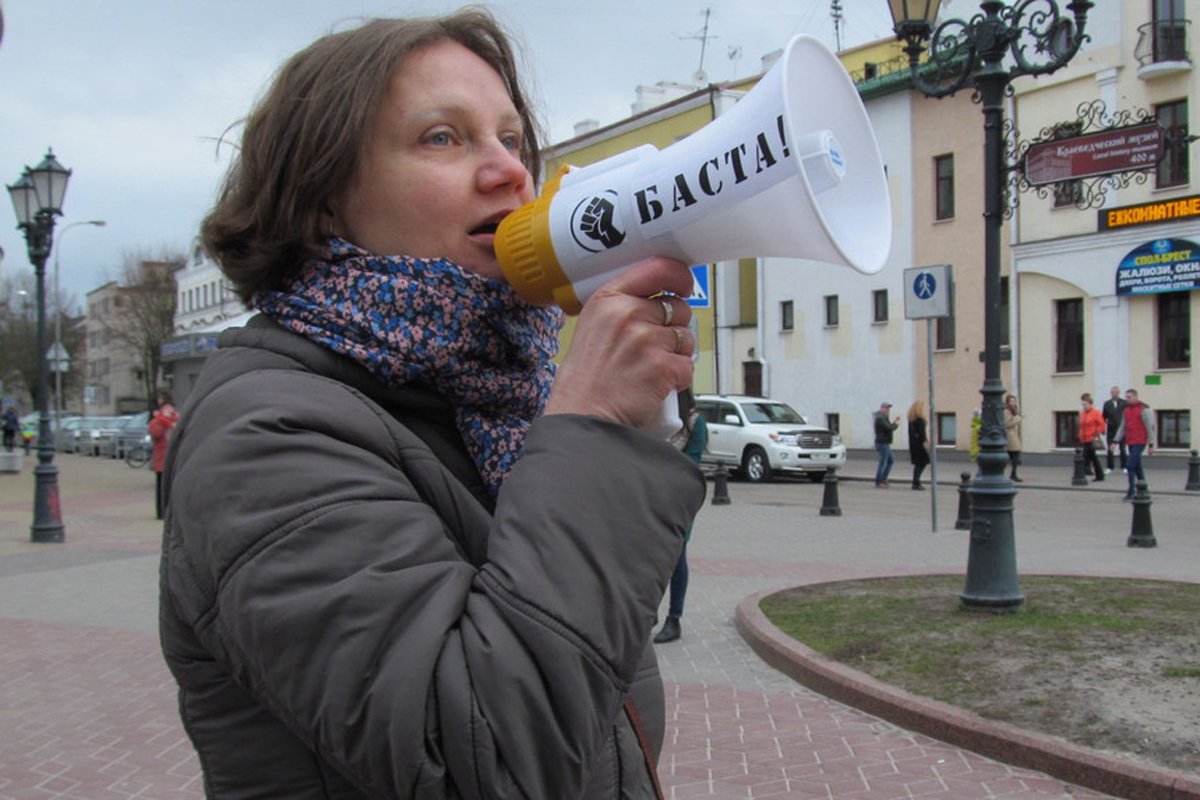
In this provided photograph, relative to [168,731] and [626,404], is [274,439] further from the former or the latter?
[168,731]

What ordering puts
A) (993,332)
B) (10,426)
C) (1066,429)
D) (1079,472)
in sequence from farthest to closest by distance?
(10,426) < (1066,429) < (1079,472) < (993,332)

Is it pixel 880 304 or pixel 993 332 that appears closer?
pixel 993 332

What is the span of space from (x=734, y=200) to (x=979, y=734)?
4.61 metres

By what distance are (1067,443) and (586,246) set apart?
2737 centimetres

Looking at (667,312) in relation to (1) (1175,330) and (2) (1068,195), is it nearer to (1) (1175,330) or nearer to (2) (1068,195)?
(1) (1175,330)

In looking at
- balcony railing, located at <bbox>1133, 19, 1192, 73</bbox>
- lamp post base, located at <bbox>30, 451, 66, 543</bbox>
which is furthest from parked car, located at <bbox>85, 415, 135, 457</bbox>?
balcony railing, located at <bbox>1133, 19, 1192, 73</bbox>

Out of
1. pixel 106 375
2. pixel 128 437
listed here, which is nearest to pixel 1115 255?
pixel 128 437

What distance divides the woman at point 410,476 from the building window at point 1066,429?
1055 inches

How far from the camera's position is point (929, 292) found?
495 inches

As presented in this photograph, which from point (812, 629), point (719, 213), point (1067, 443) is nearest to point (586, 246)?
point (719, 213)

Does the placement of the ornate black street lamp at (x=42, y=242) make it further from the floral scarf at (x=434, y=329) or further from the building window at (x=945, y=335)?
the building window at (x=945, y=335)

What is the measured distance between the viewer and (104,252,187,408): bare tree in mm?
56031

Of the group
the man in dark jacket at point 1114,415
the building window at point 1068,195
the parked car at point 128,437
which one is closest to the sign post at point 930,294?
the man in dark jacket at point 1114,415

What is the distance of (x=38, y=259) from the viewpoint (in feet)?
48.9
